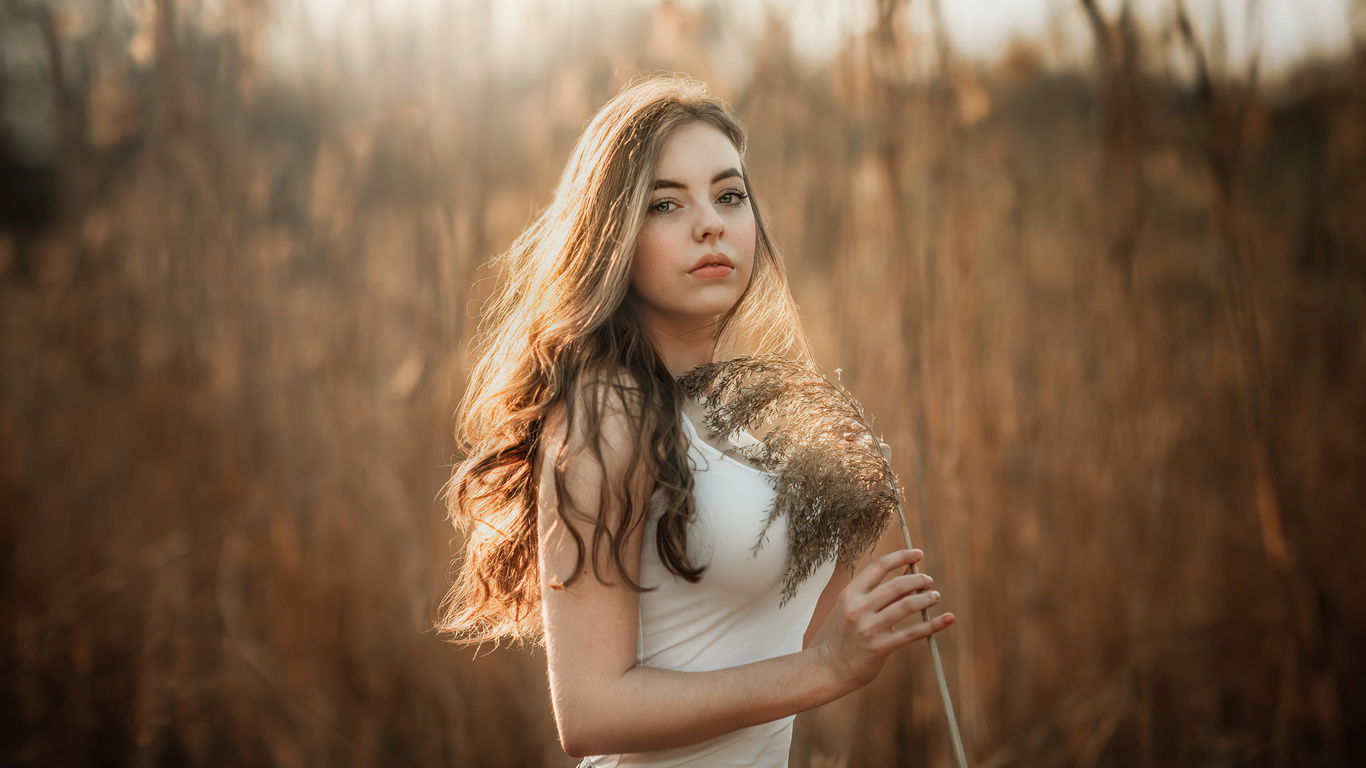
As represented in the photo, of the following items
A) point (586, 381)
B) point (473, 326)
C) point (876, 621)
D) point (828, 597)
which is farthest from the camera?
point (473, 326)

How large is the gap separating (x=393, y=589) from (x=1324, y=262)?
2383 millimetres

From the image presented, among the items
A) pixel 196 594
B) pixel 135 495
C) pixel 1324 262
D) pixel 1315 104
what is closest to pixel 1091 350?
pixel 1324 262

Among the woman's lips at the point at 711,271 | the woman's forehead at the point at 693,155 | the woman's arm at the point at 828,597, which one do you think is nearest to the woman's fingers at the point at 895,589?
the woman's arm at the point at 828,597

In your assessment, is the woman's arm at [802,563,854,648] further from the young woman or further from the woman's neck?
the woman's neck

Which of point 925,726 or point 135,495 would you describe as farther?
point 135,495

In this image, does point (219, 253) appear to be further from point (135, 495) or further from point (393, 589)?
point (393, 589)

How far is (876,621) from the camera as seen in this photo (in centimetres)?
84

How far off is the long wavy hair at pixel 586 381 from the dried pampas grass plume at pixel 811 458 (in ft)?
0.28

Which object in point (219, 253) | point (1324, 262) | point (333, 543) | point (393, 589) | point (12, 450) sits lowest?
point (393, 589)

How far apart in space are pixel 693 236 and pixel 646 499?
31 cm

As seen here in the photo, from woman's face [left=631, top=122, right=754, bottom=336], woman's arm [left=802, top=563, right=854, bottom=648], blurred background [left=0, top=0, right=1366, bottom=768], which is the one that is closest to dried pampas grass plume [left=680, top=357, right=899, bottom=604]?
woman's face [left=631, top=122, right=754, bottom=336]


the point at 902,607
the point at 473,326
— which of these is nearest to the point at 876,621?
the point at 902,607

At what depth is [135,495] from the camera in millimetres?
2430

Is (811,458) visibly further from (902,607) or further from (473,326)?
(473,326)
